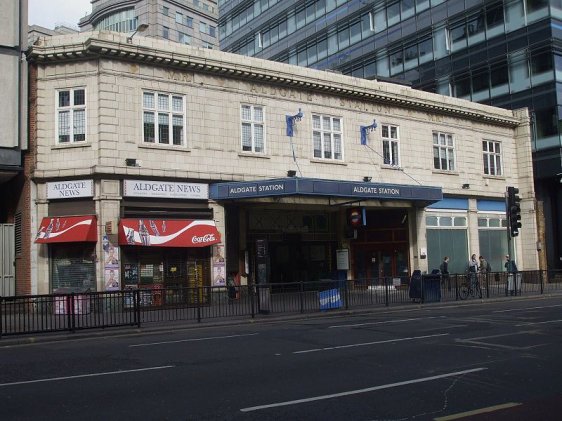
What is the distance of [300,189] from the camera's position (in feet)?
73.0

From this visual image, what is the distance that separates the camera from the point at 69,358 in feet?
37.2

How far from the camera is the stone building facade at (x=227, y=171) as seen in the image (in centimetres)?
2091

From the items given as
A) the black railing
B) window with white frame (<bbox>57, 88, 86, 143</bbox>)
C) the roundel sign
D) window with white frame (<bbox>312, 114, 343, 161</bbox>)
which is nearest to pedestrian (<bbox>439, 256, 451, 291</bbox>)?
the black railing

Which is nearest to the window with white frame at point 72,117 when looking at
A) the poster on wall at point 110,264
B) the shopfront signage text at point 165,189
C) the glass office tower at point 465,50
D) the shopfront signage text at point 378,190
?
the shopfront signage text at point 165,189

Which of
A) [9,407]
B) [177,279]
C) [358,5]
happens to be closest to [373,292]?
[177,279]

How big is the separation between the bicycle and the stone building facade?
370 centimetres

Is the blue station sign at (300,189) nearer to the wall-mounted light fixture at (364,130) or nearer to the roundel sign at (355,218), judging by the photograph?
the roundel sign at (355,218)

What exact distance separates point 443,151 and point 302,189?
39.6 feet

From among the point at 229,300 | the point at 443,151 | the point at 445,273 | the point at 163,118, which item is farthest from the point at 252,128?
the point at 443,151

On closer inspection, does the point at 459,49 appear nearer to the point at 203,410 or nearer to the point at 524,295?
the point at 524,295

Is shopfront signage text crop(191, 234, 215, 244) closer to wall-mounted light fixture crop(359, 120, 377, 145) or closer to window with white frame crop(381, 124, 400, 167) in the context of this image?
wall-mounted light fixture crop(359, 120, 377, 145)

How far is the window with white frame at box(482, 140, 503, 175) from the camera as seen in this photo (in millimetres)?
33438

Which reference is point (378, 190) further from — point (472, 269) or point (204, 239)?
point (204, 239)

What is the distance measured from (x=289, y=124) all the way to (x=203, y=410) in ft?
63.7
